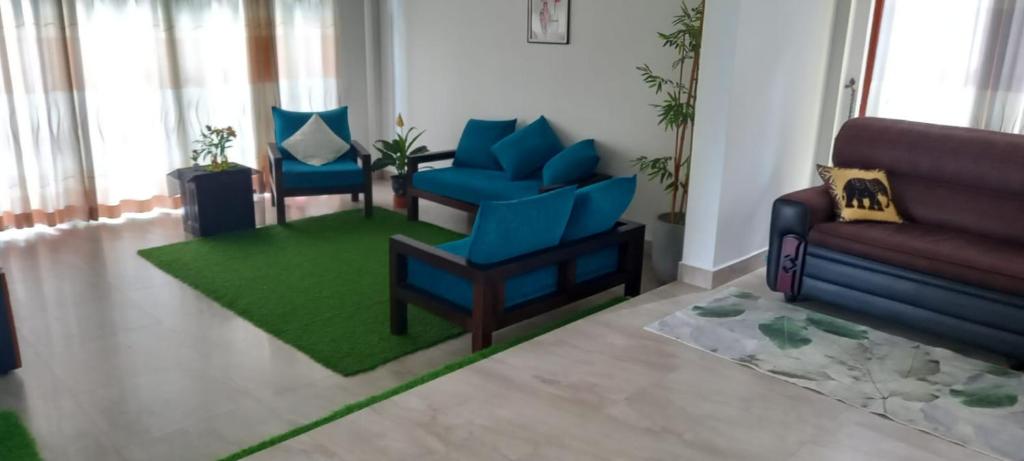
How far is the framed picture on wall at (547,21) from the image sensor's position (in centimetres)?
566

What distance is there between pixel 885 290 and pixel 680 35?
1957mm

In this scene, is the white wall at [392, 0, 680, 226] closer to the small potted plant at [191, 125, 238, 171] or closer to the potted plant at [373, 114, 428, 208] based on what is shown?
the potted plant at [373, 114, 428, 208]

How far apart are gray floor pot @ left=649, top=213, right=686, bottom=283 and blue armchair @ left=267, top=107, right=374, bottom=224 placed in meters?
2.48

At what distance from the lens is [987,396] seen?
320cm

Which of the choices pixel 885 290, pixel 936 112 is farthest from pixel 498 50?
pixel 885 290

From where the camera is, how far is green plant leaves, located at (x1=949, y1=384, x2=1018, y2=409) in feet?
10.3

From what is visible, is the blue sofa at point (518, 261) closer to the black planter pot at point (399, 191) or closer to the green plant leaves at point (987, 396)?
the green plant leaves at point (987, 396)

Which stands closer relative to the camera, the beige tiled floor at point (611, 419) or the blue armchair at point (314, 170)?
the beige tiled floor at point (611, 419)

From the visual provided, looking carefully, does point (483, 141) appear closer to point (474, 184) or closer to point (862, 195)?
point (474, 184)

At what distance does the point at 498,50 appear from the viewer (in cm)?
623

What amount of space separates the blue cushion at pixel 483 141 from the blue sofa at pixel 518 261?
6.89 feet

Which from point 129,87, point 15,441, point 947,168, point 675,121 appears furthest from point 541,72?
point 15,441

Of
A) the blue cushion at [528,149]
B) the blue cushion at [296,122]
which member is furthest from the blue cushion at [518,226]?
the blue cushion at [296,122]

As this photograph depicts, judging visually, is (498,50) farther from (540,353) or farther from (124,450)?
(124,450)
